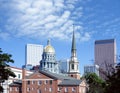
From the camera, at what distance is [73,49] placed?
467 ft

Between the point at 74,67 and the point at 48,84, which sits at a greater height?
the point at 74,67

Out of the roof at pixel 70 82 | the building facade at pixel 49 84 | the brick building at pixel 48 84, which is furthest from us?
the brick building at pixel 48 84

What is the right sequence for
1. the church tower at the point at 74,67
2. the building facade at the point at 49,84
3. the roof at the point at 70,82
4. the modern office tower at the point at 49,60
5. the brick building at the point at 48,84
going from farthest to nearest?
the modern office tower at the point at 49,60 → the church tower at the point at 74,67 → the brick building at the point at 48,84 → the building facade at the point at 49,84 → the roof at the point at 70,82

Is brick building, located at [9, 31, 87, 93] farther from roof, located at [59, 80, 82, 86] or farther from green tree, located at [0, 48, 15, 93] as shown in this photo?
green tree, located at [0, 48, 15, 93]

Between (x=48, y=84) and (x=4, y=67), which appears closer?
(x=4, y=67)

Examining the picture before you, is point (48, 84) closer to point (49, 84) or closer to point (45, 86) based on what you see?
point (49, 84)

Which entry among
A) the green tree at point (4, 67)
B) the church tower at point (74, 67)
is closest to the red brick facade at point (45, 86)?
the church tower at point (74, 67)

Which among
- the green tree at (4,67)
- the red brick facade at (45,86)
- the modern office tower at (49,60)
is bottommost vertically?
the red brick facade at (45,86)

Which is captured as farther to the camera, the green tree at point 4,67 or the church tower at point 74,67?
the church tower at point 74,67

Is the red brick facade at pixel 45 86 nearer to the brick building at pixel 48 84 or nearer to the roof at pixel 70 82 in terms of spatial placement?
the brick building at pixel 48 84

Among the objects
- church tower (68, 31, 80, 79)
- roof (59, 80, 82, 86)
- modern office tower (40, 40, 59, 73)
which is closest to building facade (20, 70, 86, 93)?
roof (59, 80, 82, 86)

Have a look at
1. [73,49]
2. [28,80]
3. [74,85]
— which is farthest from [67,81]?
[73,49]

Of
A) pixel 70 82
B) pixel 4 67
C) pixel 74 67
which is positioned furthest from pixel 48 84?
pixel 4 67

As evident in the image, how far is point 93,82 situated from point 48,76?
639 inches
